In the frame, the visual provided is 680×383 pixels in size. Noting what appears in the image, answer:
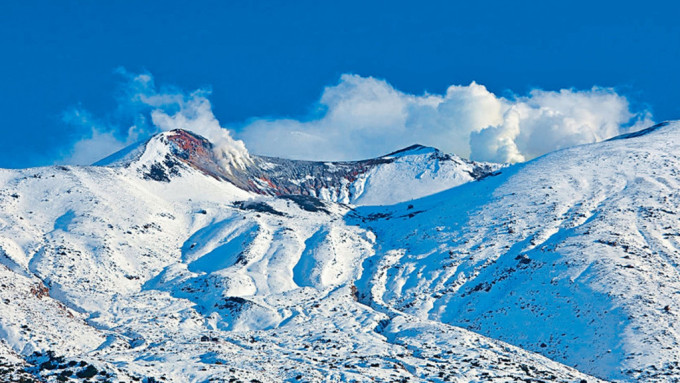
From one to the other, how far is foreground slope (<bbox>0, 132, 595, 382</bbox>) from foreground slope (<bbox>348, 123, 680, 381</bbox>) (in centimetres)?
492

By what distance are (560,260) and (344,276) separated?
28592 millimetres

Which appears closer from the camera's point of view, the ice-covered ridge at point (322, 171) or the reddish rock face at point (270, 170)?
the ice-covered ridge at point (322, 171)

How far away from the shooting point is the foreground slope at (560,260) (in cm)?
6581

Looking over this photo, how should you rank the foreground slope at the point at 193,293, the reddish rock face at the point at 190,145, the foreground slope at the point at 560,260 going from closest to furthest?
the foreground slope at the point at 193,293
the foreground slope at the point at 560,260
the reddish rock face at the point at 190,145

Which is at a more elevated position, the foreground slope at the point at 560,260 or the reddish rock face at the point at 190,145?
the reddish rock face at the point at 190,145

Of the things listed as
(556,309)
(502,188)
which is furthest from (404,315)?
(502,188)

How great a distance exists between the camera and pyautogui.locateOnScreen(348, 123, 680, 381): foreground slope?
2591 inches

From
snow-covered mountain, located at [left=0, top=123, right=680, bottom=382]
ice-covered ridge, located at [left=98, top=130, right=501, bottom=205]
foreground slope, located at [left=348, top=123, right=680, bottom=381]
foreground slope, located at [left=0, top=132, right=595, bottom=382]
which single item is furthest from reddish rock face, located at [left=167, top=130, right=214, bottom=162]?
foreground slope, located at [left=348, top=123, right=680, bottom=381]

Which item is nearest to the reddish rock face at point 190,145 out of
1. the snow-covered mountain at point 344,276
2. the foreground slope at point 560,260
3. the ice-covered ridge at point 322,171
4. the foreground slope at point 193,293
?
the ice-covered ridge at point 322,171

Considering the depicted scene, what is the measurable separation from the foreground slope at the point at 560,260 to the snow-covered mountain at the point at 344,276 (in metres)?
0.29

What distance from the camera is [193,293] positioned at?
275ft

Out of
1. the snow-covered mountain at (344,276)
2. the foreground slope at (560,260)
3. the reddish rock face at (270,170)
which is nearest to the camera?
the snow-covered mountain at (344,276)

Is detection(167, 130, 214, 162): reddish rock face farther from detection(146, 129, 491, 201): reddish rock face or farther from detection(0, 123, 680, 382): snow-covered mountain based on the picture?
detection(0, 123, 680, 382): snow-covered mountain

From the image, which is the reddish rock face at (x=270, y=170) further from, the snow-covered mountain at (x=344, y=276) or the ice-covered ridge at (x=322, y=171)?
the snow-covered mountain at (x=344, y=276)
